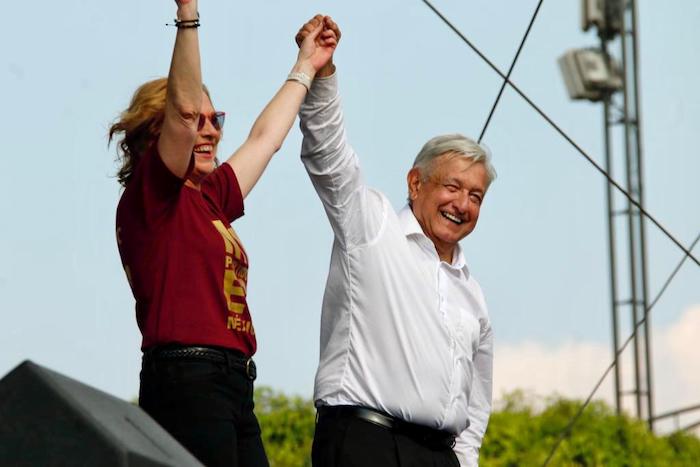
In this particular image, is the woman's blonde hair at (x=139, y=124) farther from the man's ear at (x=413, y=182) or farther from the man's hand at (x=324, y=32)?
the man's ear at (x=413, y=182)

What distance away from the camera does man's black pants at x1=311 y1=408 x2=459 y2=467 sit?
134 inches

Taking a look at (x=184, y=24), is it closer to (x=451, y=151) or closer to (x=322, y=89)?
(x=322, y=89)

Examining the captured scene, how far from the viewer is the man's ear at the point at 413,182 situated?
3.79 meters

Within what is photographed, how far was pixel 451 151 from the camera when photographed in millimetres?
3777

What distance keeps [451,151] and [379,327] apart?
0.52 metres

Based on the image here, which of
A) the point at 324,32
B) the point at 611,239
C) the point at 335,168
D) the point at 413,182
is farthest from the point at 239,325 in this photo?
the point at 611,239

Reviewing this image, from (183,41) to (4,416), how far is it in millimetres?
1146

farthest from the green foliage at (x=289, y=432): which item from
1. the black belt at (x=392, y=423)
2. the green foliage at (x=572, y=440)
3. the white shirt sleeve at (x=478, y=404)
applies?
the black belt at (x=392, y=423)

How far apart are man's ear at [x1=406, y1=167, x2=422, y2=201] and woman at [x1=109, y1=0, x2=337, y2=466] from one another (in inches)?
29.1

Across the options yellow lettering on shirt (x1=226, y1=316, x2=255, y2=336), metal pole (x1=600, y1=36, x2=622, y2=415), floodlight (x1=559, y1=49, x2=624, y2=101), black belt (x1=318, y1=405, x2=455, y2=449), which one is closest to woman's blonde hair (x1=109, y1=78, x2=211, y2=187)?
yellow lettering on shirt (x1=226, y1=316, x2=255, y2=336)

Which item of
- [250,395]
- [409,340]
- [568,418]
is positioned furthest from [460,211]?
[568,418]

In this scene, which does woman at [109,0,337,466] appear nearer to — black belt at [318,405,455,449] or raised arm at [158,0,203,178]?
Result: raised arm at [158,0,203,178]

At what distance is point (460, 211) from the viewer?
147 inches

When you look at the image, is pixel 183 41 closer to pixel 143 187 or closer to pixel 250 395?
pixel 143 187
